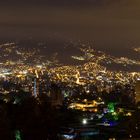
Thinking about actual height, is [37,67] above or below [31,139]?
above

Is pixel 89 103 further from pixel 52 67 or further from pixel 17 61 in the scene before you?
pixel 52 67

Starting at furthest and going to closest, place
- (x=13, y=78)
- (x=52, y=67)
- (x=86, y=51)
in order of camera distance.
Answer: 1. (x=86, y=51)
2. (x=52, y=67)
3. (x=13, y=78)

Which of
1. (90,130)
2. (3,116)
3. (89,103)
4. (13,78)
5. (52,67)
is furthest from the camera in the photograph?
(52,67)

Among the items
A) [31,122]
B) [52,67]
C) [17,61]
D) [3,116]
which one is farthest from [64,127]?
[52,67]

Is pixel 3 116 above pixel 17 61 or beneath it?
beneath

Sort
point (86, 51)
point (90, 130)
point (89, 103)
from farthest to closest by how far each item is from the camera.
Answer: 1. point (86, 51)
2. point (89, 103)
3. point (90, 130)

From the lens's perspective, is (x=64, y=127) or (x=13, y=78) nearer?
(x=64, y=127)

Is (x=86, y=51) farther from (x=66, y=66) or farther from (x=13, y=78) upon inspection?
(x=13, y=78)

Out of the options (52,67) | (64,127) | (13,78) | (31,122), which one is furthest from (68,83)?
(31,122)

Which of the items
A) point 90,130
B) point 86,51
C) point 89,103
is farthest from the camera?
point 86,51
